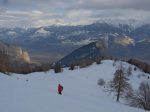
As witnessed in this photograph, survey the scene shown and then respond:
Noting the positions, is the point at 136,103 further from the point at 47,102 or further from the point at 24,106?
the point at 24,106

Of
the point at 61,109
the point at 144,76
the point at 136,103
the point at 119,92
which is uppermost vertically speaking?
the point at 61,109

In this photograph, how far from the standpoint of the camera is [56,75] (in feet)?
432

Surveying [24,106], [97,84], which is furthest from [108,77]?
[24,106]

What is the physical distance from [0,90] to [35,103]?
545 centimetres

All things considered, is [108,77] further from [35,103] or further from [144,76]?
[35,103]

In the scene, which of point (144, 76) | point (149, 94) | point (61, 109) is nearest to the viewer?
point (61, 109)

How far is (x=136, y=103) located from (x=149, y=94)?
3356 millimetres

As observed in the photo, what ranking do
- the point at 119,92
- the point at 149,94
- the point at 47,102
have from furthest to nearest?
1. the point at 119,92
2. the point at 149,94
3. the point at 47,102

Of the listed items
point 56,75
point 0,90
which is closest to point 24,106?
point 0,90

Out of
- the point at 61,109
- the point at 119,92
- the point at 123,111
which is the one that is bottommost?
the point at 119,92

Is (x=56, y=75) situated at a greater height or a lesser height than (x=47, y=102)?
lesser

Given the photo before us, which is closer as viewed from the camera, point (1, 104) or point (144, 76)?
point (1, 104)

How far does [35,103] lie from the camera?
2547 cm

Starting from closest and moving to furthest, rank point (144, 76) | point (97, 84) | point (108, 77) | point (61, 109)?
point (61, 109) < point (97, 84) < point (108, 77) < point (144, 76)
